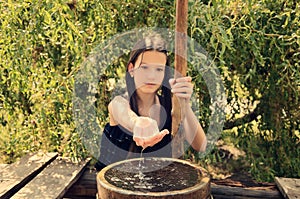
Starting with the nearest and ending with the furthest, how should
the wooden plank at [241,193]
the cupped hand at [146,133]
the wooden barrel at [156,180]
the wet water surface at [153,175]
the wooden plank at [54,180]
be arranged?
the wooden barrel at [156,180] → the wet water surface at [153,175] → the cupped hand at [146,133] → the wooden plank at [54,180] → the wooden plank at [241,193]

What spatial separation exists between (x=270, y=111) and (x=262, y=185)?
0.66m

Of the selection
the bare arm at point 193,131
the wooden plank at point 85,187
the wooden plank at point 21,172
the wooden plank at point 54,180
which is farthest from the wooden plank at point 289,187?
the wooden plank at point 21,172

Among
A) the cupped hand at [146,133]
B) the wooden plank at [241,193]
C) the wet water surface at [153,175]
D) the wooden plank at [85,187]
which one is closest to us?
the wet water surface at [153,175]

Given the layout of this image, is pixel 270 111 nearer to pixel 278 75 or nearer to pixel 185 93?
pixel 278 75

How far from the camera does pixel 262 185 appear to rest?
3.05 m

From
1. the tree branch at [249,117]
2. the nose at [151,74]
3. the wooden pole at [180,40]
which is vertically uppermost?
the wooden pole at [180,40]

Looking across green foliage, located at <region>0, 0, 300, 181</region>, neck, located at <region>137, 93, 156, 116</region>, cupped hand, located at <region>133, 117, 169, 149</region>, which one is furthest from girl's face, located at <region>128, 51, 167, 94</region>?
green foliage, located at <region>0, 0, 300, 181</region>

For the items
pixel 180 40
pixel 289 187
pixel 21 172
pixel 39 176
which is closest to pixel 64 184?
pixel 39 176

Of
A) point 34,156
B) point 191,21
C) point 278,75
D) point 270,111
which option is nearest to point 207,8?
point 191,21

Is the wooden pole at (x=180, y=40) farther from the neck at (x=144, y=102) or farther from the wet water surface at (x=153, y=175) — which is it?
the neck at (x=144, y=102)

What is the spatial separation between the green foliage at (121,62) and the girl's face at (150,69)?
580mm

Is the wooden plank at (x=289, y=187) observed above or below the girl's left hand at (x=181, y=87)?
below

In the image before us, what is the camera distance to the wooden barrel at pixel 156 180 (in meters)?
1.71

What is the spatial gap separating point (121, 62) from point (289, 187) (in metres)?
1.60
